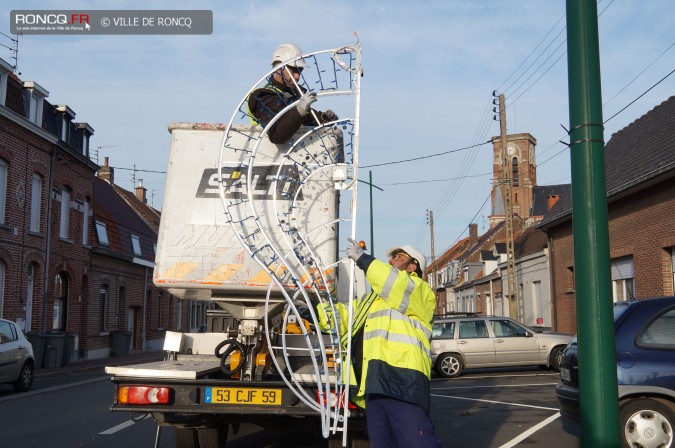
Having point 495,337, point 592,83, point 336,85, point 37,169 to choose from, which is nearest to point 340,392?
point 336,85

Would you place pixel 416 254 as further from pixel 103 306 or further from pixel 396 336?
pixel 103 306

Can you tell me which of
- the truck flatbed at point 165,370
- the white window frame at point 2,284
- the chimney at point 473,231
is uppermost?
the chimney at point 473,231

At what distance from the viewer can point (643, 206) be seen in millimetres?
18922

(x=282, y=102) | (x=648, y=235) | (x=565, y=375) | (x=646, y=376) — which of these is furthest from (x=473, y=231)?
(x=282, y=102)

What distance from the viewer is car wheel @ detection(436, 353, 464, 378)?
58.3ft

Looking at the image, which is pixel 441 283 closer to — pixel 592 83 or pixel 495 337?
pixel 495 337

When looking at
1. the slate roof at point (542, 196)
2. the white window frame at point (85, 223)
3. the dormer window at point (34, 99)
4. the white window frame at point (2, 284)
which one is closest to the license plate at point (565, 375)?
the white window frame at point (2, 284)

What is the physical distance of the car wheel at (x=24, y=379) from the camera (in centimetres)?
1567

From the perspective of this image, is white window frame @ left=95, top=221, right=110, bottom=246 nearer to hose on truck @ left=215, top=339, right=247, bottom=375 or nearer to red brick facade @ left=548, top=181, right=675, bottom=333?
red brick facade @ left=548, top=181, right=675, bottom=333

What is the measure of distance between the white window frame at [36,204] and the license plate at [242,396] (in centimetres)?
2195

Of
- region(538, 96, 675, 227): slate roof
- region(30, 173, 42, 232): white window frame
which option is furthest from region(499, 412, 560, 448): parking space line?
region(30, 173, 42, 232): white window frame

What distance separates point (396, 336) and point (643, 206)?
1629cm

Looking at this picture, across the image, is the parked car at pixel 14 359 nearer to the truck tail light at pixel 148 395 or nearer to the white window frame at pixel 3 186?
the white window frame at pixel 3 186

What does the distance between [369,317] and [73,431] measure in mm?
6300
